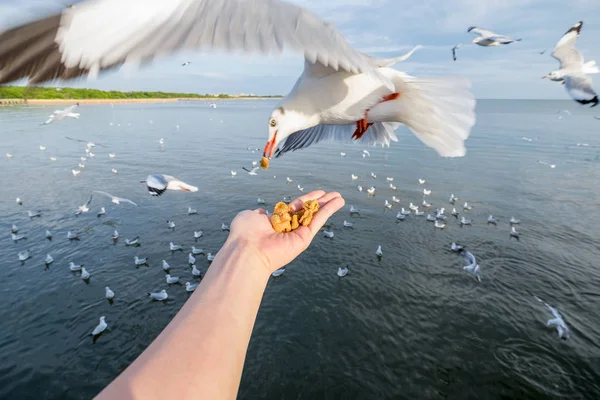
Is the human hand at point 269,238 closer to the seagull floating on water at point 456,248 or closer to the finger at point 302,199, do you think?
the finger at point 302,199

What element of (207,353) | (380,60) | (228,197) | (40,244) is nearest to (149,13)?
(207,353)

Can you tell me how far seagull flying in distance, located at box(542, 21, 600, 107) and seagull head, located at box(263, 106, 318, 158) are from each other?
12.7ft

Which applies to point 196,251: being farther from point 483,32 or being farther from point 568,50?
point 568,50

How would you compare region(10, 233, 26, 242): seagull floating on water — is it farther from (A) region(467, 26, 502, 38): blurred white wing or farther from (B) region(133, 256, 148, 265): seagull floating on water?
Answer: (A) region(467, 26, 502, 38): blurred white wing

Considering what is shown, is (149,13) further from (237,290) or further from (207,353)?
(207,353)

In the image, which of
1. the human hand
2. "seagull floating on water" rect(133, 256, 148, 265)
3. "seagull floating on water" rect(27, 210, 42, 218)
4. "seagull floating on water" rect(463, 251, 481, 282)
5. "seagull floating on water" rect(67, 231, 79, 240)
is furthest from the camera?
"seagull floating on water" rect(27, 210, 42, 218)

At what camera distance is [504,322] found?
20.1 ft

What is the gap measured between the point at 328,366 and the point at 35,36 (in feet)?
Answer: 18.1

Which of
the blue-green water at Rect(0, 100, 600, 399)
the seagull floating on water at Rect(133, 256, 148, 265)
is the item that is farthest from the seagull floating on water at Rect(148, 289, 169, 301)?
the seagull floating on water at Rect(133, 256, 148, 265)

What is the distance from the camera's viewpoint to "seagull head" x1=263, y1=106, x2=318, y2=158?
2.65 meters

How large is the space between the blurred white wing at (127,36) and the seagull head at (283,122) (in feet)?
3.82

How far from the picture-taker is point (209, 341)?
1.24 metres

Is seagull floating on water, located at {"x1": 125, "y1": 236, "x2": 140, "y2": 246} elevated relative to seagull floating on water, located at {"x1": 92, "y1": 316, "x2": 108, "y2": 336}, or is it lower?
elevated

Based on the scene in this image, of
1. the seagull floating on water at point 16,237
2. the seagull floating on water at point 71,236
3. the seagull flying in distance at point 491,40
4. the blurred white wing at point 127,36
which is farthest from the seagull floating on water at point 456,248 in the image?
the seagull floating on water at point 16,237
